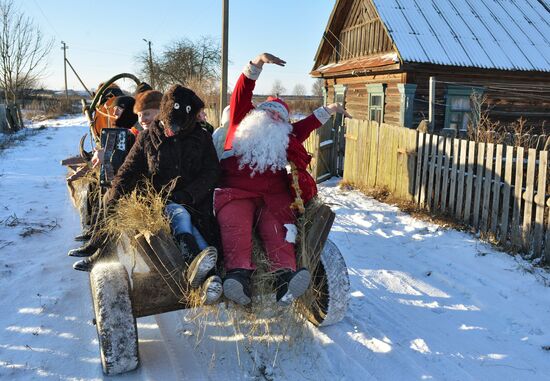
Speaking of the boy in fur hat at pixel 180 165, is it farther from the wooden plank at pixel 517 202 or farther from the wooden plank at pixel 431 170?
the wooden plank at pixel 431 170

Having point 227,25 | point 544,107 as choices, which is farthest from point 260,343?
point 227,25

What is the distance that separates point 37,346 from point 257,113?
2.27 meters

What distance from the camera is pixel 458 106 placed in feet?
38.0

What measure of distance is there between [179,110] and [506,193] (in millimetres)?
3992

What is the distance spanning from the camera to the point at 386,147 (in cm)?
779

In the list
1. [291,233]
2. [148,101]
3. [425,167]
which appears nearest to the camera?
[291,233]

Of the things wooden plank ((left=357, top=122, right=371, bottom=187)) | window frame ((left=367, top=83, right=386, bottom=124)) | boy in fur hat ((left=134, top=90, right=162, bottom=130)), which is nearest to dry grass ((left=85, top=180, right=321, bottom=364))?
boy in fur hat ((left=134, top=90, right=162, bottom=130))

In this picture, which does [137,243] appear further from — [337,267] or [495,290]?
[495,290]

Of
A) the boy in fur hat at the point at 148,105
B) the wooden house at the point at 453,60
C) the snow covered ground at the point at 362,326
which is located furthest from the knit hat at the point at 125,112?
the wooden house at the point at 453,60

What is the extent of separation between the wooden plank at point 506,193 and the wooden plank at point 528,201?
20 cm

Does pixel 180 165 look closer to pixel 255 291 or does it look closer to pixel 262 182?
pixel 262 182

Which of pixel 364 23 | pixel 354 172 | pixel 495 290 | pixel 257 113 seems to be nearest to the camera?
pixel 257 113

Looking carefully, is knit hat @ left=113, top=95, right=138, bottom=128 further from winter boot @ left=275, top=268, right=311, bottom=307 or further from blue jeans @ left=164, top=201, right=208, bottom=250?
winter boot @ left=275, top=268, right=311, bottom=307

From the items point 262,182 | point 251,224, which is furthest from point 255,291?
point 262,182
